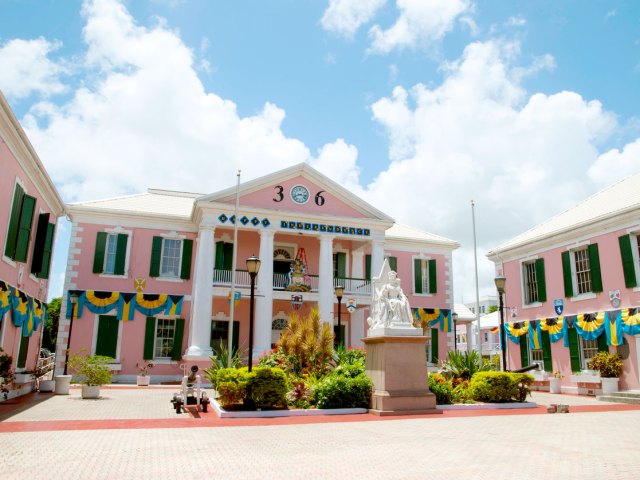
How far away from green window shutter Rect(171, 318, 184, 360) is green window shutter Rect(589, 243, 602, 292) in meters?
16.6

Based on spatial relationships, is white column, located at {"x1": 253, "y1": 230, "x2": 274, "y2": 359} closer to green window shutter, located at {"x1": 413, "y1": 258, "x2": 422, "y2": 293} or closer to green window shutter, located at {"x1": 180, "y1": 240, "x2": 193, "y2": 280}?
green window shutter, located at {"x1": 180, "y1": 240, "x2": 193, "y2": 280}

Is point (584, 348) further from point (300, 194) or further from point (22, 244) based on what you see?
point (22, 244)

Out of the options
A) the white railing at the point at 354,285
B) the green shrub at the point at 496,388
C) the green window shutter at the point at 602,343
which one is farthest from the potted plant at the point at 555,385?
the white railing at the point at 354,285

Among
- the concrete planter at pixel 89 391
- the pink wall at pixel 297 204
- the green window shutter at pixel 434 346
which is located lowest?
the concrete planter at pixel 89 391

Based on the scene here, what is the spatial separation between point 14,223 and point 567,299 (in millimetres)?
19267

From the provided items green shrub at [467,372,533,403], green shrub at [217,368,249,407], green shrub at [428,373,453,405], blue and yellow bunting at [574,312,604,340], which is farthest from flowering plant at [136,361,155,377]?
blue and yellow bunting at [574,312,604,340]

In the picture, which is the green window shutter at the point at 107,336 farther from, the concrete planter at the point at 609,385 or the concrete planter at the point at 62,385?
the concrete planter at the point at 609,385

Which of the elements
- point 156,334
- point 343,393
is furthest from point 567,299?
point 156,334

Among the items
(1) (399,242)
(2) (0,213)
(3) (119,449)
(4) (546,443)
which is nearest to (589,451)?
(4) (546,443)

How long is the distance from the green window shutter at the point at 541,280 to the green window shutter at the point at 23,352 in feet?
63.2

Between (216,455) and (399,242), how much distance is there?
21.7 meters

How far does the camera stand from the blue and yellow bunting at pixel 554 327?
65.9 feet

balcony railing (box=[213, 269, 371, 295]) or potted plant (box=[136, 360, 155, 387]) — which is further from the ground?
balcony railing (box=[213, 269, 371, 295])

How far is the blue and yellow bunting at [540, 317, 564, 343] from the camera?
20.1 meters
